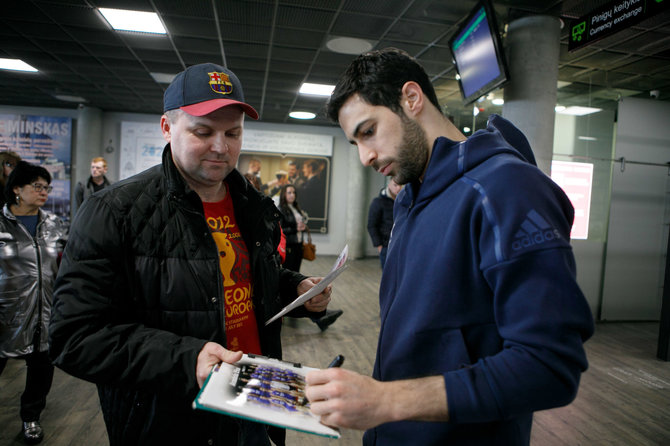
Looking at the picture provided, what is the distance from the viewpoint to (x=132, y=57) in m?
6.29

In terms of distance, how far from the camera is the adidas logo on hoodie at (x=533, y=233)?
0.72 meters

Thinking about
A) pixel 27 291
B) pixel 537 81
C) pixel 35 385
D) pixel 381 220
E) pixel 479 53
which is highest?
pixel 479 53

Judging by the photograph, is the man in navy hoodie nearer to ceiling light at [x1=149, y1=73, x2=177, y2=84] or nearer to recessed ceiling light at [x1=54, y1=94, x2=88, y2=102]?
ceiling light at [x1=149, y1=73, x2=177, y2=84]

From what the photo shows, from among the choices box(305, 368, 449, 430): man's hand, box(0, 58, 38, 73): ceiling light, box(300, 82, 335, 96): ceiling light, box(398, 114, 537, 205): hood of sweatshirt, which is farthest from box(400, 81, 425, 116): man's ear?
box(0, 58, 38, 73): ceiling light

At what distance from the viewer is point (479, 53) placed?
13.2ft

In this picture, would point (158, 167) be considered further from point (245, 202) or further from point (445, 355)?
point (445, 355)

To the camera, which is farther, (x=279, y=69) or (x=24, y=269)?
(x=279, y=69)

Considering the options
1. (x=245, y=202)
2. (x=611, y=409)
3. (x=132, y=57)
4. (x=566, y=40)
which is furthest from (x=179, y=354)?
(x=132, y=57)

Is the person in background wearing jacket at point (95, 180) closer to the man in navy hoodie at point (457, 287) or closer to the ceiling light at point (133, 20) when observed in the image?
the ceiling light at point (133, 20)

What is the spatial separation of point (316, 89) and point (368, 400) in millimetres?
7464

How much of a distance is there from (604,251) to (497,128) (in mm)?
5600

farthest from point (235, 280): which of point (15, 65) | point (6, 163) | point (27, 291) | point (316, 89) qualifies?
point (15, 65)

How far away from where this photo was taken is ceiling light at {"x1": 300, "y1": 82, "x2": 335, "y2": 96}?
7371 millimetres

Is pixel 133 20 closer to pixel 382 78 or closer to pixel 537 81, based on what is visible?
pixel 537 81
